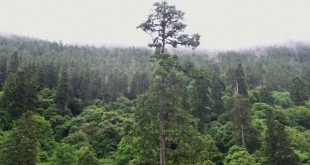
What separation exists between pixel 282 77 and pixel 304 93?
91.8 feet

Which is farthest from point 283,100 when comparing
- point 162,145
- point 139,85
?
point 162,145

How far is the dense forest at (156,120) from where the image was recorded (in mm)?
22631

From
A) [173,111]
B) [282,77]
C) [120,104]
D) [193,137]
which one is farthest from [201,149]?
[282,77]

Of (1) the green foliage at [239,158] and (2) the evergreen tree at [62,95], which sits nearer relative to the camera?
(1) the green foliage at [239,158]

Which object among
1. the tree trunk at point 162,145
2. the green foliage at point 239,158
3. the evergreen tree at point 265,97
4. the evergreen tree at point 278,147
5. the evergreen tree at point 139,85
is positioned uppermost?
the evergreen tree at point 139,85

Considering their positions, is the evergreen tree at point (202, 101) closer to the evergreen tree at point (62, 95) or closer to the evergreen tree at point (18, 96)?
the evergreen tree at point (62, 95)

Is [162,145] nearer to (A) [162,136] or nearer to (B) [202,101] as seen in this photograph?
(A) [162,136]

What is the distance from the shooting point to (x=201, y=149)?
74.2 feet

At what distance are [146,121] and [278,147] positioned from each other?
96.9ft

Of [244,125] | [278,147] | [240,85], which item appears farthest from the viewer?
[240,85]

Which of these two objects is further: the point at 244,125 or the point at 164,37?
the point at 244,125

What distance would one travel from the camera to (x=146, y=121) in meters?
22.5

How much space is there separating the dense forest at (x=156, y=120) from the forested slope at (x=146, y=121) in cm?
8

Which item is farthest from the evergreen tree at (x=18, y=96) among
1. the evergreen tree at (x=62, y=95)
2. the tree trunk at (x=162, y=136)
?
the tree trunk at (x=162, y=136)
